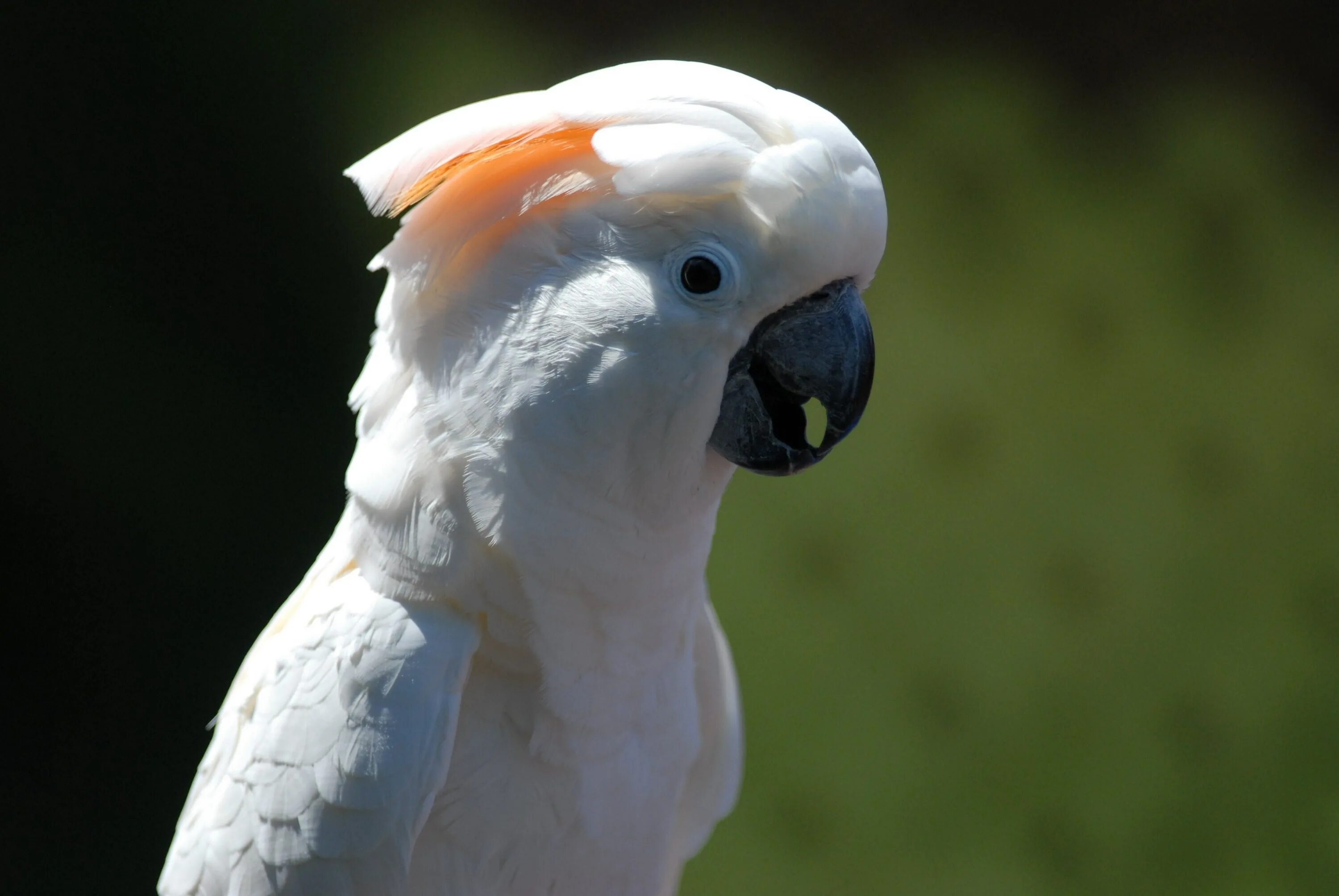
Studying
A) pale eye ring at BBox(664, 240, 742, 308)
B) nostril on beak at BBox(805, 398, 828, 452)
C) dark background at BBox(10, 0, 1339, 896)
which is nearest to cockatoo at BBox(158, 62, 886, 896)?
pale eye ring at BBox(664, 240, 742, 308)

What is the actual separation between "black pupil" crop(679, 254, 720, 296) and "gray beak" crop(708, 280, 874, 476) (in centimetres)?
7

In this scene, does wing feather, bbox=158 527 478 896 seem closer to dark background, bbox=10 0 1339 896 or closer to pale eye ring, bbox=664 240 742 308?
pale eye ring, bbox=664 240 742 308

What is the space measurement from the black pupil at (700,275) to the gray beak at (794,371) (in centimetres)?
7

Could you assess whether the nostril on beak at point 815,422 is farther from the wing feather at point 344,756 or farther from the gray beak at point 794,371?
the wing feather at point 344,756

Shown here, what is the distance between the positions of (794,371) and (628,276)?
0.20m

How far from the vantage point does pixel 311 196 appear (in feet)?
8.88

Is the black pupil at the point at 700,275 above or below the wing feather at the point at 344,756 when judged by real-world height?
above

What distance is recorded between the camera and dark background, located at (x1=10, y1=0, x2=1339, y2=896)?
2.63m

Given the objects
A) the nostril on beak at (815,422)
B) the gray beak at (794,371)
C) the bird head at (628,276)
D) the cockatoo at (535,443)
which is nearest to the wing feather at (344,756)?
the cockatoo at (535,443)

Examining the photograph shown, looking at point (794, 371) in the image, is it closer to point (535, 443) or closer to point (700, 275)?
point (700, 275)

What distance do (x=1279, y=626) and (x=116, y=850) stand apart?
3187mm

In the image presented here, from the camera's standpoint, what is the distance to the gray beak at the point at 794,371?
1100 mm

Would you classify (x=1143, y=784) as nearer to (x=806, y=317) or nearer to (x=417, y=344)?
(x=806, y=317)

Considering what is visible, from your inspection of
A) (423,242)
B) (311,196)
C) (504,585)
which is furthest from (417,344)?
(311,196)
